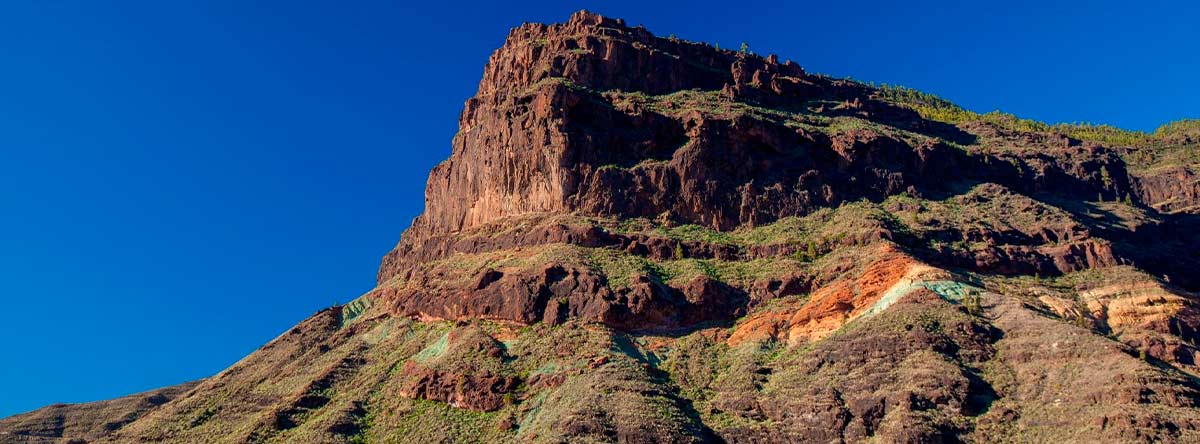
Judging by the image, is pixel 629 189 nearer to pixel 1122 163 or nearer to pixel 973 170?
pixel 973 170

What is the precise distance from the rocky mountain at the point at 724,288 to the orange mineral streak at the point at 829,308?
10.8 inches

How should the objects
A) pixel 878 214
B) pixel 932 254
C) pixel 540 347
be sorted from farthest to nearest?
1. pixel 878 214
2. pixel 932 254
3. pixel 540 347

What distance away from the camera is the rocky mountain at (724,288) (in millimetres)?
67750

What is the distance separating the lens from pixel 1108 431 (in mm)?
57438

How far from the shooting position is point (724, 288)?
8906 cm

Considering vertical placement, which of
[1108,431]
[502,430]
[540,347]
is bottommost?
[1108,431]

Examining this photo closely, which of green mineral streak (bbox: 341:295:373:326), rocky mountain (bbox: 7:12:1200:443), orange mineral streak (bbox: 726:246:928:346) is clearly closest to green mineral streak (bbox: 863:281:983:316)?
rocky mountain (bbox: 7:12:1200:443)

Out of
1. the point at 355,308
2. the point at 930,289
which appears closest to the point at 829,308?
the point at 930,289

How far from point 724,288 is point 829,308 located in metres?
11.0

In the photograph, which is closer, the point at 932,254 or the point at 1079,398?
the point at 1079,398

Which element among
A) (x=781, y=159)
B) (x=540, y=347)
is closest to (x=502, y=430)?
(x=540, y=347)

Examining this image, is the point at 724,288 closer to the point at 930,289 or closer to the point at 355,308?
the point at 930,289

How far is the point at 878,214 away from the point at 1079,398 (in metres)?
39.7

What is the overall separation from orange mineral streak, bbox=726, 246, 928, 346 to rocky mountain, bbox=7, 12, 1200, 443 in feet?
0.90
